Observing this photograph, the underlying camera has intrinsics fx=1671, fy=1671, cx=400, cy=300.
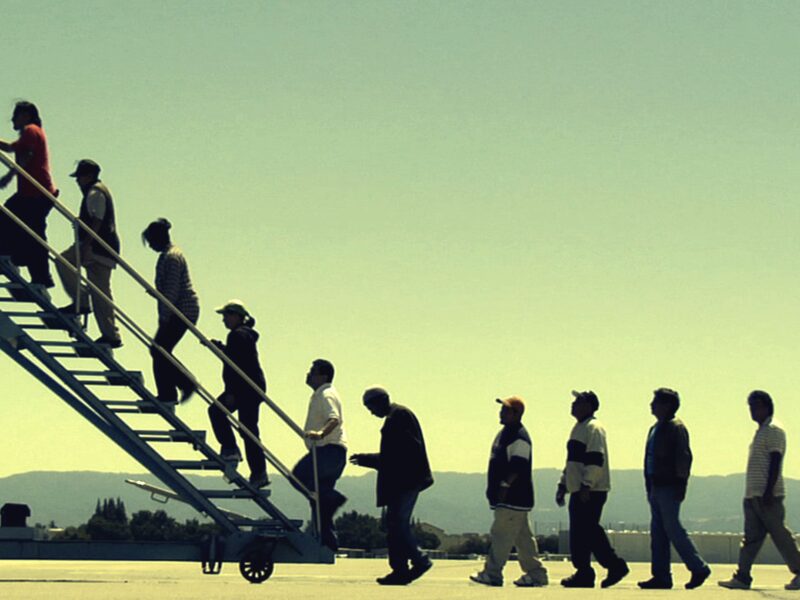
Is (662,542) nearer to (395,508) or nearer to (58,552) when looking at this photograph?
(395,508)

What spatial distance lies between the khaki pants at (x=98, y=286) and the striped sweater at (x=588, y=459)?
4.91 meters

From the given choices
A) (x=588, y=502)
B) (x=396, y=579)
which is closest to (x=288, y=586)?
(x=396, y=579)

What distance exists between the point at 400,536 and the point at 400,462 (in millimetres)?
741

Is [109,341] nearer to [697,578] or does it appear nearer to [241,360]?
[241,360]

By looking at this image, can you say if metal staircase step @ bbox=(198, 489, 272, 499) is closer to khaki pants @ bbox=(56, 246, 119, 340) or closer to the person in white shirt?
the person in white shirt

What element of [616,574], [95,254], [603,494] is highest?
[95,254]

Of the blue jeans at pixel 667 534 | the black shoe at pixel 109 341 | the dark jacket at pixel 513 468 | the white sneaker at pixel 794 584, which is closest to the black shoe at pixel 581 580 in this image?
the blue jeans at pixel 667 534

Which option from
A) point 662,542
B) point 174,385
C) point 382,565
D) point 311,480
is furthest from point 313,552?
point 382,565

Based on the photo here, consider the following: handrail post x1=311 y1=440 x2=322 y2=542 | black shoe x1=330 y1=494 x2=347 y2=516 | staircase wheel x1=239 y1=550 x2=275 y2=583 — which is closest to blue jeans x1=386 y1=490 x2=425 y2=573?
black shoe x1=330 y1=494 x2=347 y2=516

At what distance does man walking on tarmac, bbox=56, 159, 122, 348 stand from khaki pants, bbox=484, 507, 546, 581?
14.2 ft

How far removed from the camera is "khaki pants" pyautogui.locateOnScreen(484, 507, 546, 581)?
56.8ft

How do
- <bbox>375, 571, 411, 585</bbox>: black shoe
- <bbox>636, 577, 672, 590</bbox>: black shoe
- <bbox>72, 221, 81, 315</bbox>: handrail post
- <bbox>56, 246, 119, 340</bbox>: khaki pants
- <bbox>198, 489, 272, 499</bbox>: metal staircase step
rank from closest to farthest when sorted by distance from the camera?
<bbox>72, 221, 81, 315</bbox>: handrail post
<bbox>375, 571, 411, 585</bbox>: black shoe
<bbox>56, 246, 119, 340</bbox>: khaki pants
<bbox>198, 489, 272, 499</bbox>: metal staircase step
<bbox>636, 577, 672, 590</bbox>: black shoe

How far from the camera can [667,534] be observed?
17391 mm

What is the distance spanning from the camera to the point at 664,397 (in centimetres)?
1742
